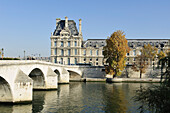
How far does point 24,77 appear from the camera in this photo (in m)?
34.4

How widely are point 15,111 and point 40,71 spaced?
874 inches

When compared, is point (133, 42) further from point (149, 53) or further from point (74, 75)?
point (74, 75)

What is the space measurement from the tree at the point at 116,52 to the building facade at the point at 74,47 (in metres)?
27.5

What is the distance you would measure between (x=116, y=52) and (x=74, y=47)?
104 feet

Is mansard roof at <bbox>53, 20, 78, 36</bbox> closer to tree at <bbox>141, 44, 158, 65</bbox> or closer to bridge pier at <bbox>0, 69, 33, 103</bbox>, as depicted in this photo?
Answer: tree at <bbox>141, 44, 158, 65</bbox>

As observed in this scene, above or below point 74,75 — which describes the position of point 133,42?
above

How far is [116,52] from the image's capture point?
249ft

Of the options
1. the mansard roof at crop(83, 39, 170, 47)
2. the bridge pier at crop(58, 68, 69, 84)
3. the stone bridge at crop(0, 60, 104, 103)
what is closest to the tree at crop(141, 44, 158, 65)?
the mansard roof at crop(83, 39, 170, 47)

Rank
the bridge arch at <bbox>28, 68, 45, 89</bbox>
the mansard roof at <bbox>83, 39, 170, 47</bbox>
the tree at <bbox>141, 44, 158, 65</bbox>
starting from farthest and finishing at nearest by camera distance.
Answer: the mansard roof at <bbox>83, 39, 170, 47</bbox> → the tree at <bbox>141, 44, 158, 65</bbox> → the bridge arch at <bbox>28, 68, 45, 89</bbox>

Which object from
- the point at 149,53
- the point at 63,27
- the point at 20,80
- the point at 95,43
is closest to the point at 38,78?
the point at 20,80

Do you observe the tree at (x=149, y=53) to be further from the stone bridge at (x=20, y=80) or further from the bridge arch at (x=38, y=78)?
the bridge arch at (x=38, y=78)

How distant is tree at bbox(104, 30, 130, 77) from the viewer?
7519 cm

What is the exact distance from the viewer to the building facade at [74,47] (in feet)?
339

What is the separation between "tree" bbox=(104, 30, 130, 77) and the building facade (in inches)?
1083
